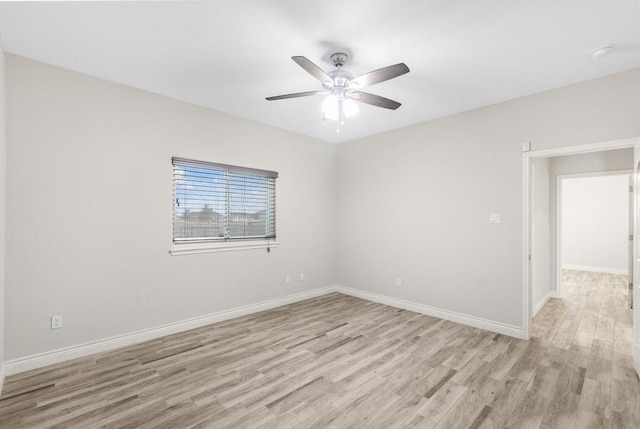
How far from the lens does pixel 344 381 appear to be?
2.45 m

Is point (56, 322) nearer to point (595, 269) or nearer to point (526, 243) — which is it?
point (526, 243)

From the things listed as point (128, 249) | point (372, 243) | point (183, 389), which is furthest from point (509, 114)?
point (128, 249)

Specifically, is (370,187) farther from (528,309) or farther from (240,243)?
(528,309)

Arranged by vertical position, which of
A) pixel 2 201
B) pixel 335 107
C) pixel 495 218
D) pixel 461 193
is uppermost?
pixel 335 107

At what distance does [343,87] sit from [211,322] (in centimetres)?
319

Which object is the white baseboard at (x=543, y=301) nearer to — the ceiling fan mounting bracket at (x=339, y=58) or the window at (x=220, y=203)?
the window at (x=220, y=203)

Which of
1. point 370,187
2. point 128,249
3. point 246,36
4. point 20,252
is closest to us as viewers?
point 246,36

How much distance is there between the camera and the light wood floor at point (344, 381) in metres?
1.99

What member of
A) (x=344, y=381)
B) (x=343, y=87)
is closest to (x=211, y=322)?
(x=344, y=381)

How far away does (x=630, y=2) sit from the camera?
1865 mm

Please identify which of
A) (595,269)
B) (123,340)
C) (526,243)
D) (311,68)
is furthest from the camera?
(595,269)

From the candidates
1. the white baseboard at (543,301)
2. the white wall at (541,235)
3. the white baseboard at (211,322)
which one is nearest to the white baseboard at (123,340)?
the white baseboard at (211,322)

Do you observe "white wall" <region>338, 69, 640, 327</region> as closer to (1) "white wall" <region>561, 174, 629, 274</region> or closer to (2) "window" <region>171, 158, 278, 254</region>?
(2) "window" <region>171, 158, 278, 254</region>

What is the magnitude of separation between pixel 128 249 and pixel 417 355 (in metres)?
3.20
